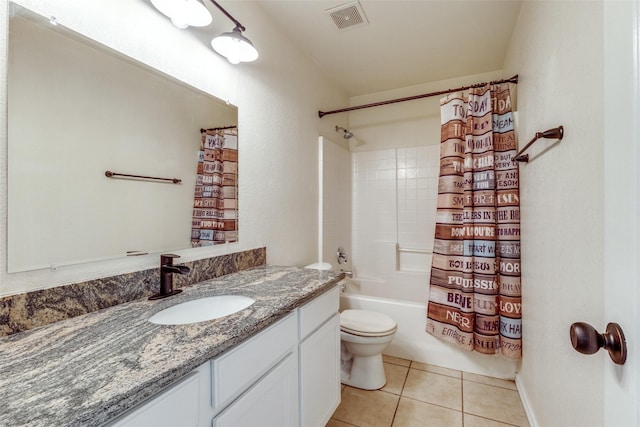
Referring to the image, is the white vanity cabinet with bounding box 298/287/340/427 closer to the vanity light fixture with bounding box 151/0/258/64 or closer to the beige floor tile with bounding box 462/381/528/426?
the beige floor tile with bounding box 462/381/528/426

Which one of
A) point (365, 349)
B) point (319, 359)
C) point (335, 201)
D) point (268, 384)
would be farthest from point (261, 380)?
point (335, 201)

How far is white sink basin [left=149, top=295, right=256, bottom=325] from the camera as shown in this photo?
40.7 inches

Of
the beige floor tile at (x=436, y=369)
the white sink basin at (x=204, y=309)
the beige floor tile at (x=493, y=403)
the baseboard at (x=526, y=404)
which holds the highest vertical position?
the white sink basin at (x=204, y=309)

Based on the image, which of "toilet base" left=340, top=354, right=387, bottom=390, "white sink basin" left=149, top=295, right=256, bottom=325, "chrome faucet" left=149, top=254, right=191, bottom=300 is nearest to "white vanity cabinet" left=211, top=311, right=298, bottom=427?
"white sink basin" left=149, top=295, right=256, bottom=325

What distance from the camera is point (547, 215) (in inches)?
50.1

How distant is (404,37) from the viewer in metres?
2.10

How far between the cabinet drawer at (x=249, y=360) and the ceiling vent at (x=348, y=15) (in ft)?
5.96

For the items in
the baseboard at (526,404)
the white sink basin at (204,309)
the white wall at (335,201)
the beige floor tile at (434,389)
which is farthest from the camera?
the white wall at (335,201)

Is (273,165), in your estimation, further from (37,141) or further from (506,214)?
(506,214)

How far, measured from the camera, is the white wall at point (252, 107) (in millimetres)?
934

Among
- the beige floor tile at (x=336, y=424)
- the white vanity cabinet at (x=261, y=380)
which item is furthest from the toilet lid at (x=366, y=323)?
the white vanity cabinet at (x=261, y=380)

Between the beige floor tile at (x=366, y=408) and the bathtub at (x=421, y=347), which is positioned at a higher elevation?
the bathtub at (x=421, y=347)

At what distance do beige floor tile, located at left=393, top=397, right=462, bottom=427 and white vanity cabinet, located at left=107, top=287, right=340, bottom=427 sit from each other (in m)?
0.43

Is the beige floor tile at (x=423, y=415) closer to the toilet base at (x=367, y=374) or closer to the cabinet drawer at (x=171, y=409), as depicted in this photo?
the toilet base at (x=367, y=374)
